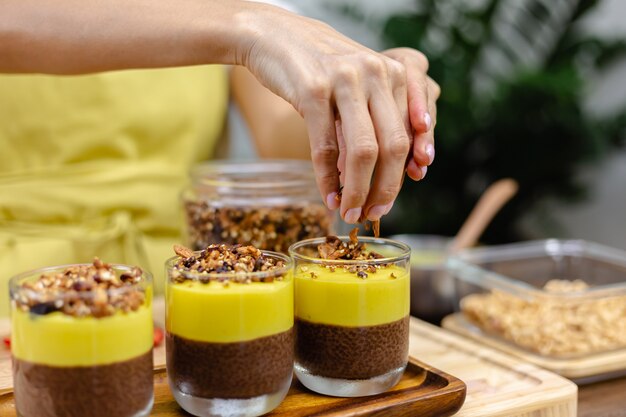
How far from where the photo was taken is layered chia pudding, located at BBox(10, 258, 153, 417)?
766 millimetres

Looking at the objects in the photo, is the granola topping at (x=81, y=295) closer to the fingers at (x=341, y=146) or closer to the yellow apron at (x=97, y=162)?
the fingers at (x=341, y=146)

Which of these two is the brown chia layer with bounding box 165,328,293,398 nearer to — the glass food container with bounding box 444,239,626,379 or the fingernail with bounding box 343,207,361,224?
the fingernail with bounding box 343,207,361,224

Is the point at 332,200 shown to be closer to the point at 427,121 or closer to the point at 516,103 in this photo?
the point at 427,121

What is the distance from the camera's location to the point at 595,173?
3.07m

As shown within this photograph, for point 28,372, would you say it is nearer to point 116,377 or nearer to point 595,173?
point 116,377

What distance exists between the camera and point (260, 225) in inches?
52.5

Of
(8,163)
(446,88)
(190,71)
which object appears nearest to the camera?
(8,163)

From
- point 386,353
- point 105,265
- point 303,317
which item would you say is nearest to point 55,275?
point 105,265

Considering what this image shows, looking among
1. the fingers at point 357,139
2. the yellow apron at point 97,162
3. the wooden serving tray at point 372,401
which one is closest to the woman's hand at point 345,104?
the fingers at point 357,139

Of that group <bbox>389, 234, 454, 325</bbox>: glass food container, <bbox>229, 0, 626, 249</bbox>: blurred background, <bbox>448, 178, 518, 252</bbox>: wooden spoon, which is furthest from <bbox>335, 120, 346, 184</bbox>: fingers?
<bbox>229, 0, 626, 249</bbox>: blurred background

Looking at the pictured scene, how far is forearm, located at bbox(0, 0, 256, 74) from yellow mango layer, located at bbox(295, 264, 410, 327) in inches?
12.6

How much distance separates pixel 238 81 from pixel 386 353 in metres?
1.08

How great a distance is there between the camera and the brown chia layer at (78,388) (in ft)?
2.55

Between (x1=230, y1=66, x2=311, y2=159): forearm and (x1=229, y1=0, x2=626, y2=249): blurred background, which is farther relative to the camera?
(x1=229, y1=0, x2=626, y2=249): blurred background
